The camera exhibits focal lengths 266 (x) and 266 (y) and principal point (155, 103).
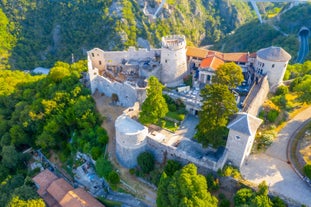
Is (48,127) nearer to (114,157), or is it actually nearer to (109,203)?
(114,157)

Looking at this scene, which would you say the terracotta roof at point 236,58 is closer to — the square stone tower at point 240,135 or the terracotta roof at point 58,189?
the square stone tower at point 240,135

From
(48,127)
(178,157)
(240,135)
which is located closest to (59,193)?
(48,127)

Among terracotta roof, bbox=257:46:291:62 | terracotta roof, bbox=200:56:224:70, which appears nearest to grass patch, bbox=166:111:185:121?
terracotta roof, bbox=200:56:224:70

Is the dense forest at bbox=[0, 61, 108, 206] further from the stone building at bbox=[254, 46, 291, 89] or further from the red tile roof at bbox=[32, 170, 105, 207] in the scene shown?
the stone building at bbox=[254, 46, 291, 89]

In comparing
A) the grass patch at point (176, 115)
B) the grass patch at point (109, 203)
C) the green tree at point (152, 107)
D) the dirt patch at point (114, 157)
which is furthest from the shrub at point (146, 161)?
the grass patch at point (176, 115)

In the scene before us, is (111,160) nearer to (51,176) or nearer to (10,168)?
(51,176)

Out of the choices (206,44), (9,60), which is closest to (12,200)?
(9,60)
